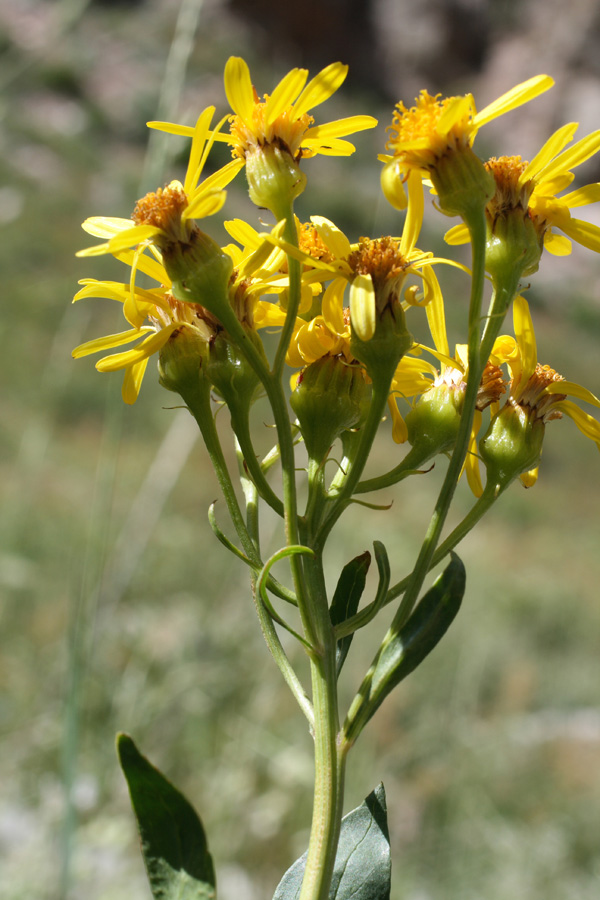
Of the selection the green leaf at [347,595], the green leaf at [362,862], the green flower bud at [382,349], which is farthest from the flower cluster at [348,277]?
the green leaf at [362,862]

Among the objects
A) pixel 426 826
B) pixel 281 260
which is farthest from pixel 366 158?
pixel 281 260

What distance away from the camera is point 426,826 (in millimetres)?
3463

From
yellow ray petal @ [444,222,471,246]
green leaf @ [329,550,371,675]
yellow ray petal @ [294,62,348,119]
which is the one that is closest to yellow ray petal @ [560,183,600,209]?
yellow ray petal @ [444,222,471,246]

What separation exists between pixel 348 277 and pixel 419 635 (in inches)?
17.9

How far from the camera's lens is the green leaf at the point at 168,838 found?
0.93 m

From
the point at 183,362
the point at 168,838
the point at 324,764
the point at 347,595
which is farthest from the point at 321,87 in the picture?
the point at 168,838

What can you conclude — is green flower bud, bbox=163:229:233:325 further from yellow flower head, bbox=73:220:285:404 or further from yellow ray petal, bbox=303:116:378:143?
yellow ray petal, bbox=303:116:378:143

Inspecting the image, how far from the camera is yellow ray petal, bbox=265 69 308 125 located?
997mm

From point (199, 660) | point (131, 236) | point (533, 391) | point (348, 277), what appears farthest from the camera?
point (199, 660)

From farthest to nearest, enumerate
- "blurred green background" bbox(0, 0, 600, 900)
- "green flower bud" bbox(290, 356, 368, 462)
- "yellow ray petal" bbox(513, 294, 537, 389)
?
1. "blurred green background" bbox(0, 0, 600, 900)
2. "yellow ray petal" bbox(513, 294, 537, 389)
3. "green flower bud" bbox(290, 356, 368, 462)

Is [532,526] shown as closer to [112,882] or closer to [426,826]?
[426,826]

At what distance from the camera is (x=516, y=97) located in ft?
3.20

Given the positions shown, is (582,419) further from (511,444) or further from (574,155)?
(574,155)

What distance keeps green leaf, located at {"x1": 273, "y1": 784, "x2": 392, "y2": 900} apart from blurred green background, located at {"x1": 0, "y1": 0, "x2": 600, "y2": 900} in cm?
42
